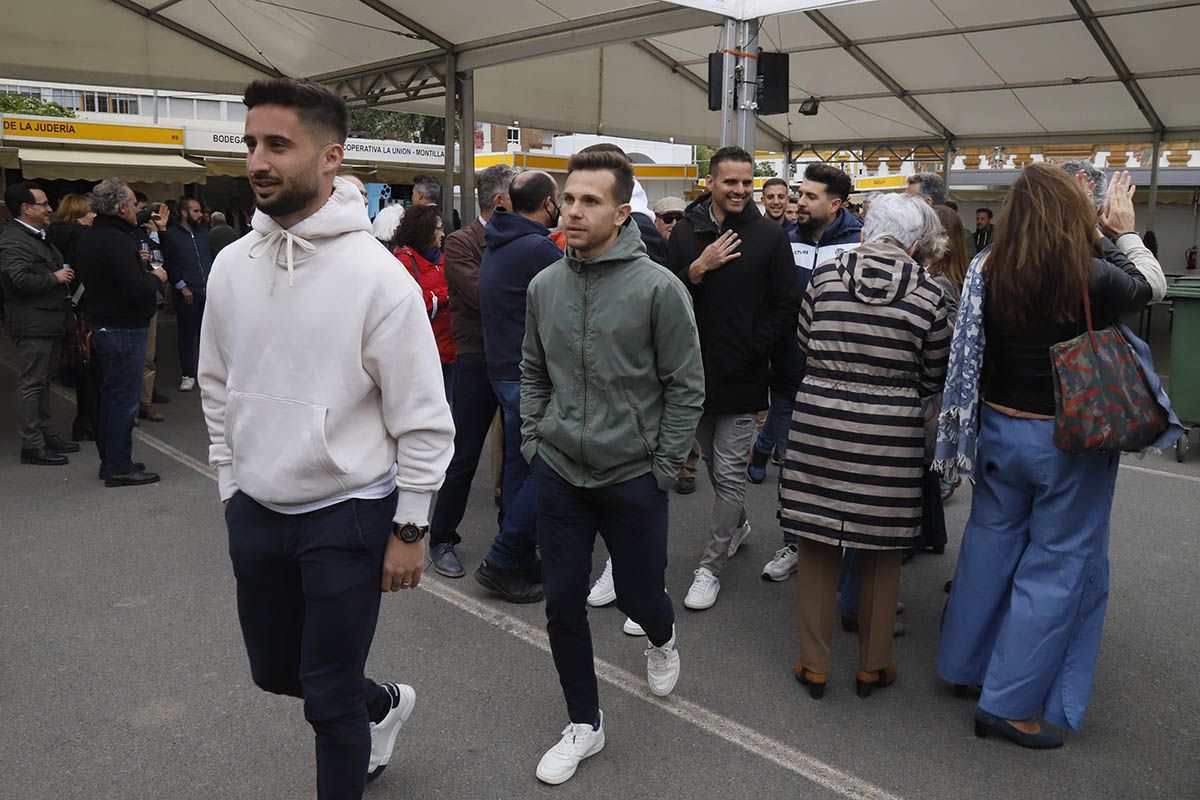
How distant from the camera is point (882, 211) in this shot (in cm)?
348

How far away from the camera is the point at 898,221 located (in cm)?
344

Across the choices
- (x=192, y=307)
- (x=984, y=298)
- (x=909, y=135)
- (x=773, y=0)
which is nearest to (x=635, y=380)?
(x=984, y=298)

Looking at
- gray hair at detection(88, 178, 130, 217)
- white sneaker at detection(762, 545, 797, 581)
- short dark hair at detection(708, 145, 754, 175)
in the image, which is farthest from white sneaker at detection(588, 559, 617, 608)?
gray hair at detection(88, 178, 130, 217)

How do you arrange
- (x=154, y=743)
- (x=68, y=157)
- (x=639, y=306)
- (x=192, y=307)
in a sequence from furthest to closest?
(x=68, y=157) < (x=192, y=307) < (x=154, y=743) < (x=639, y=306)

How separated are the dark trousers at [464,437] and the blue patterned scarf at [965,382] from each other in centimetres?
230

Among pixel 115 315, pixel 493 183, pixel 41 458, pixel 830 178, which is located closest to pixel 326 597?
pixel 493 183

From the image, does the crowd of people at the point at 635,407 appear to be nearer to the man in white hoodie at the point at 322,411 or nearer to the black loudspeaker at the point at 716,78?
the man in white hoodie at the point at 322,411

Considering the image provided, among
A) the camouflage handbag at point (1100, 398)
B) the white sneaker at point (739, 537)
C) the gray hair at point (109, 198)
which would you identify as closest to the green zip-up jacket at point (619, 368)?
the camouflage handbag at point (1100, 398)

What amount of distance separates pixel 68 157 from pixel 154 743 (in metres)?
15.3

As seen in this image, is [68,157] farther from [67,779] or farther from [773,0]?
[67,779]

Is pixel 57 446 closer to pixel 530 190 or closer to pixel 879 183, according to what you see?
pixel 530 190

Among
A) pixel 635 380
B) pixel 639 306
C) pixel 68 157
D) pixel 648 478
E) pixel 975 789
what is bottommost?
pixel 975 789

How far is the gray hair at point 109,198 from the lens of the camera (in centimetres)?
609

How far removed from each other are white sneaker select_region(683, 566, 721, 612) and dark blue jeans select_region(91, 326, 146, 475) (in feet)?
13.0
